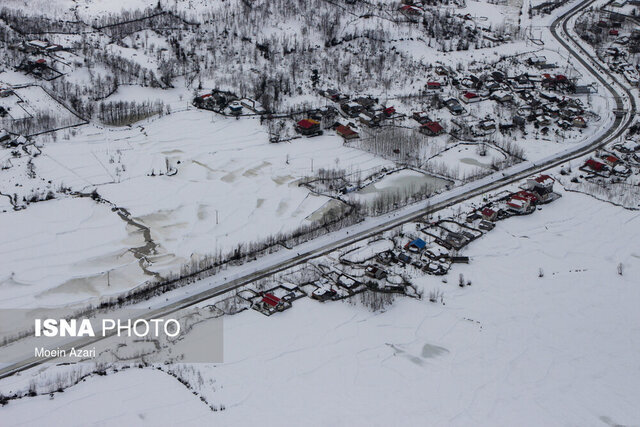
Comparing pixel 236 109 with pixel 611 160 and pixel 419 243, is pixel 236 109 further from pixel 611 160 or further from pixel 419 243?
pixel 611 160

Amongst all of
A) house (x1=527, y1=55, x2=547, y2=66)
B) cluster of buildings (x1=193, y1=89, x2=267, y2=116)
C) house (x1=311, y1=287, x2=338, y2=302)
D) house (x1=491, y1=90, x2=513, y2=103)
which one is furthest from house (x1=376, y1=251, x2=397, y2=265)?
house (x1=527, y1=55, x2=547, y2=66)

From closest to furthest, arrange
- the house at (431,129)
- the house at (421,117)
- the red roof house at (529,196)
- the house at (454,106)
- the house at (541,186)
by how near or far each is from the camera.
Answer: the red roof house at (529,196), the house at (541,186), the house at (431,129), the house at (421,117), the house at (454,106)

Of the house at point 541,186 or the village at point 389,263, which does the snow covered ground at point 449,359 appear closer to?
the village at point 389,263

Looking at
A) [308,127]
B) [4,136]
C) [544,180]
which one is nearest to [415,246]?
[544,180]

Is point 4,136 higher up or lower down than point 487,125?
lower down

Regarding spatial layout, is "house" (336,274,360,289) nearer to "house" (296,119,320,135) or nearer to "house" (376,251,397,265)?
"house" (376,251,397,265)

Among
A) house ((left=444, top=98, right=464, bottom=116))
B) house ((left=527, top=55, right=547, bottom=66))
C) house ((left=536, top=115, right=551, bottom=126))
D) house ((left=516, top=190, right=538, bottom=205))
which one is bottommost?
house ((left=516, top=190, right=538, bottom=205))

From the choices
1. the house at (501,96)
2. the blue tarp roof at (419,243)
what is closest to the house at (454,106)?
the house at (501,96)
